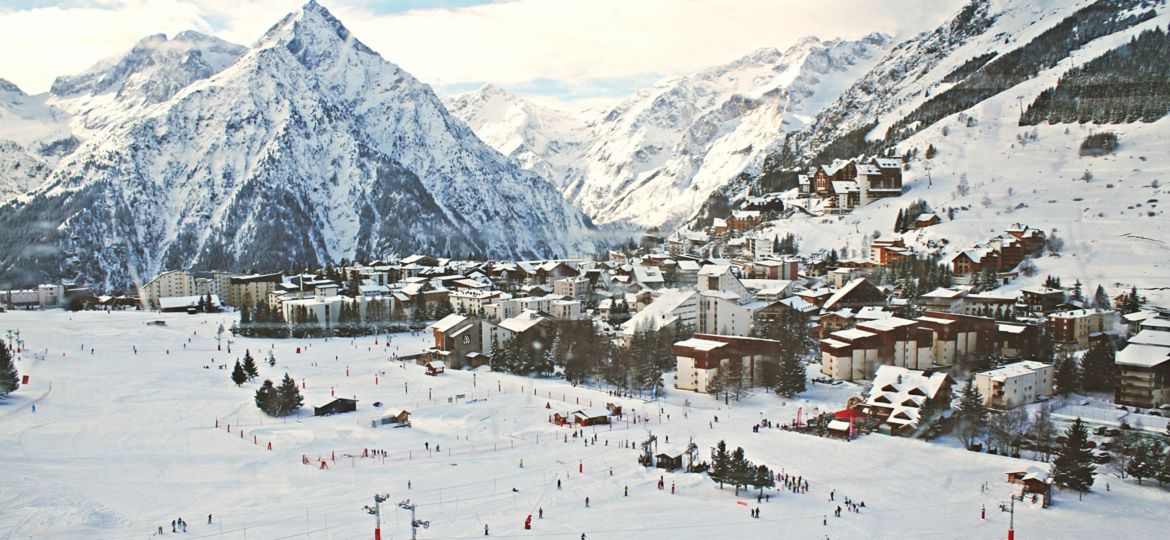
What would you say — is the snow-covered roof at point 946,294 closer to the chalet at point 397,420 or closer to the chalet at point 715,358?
the chalet at point 715,358

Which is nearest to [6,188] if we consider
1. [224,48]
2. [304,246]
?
[304,246]

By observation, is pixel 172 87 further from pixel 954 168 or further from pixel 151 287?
pixel 954 168

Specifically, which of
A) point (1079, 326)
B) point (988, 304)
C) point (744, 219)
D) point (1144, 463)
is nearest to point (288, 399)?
point (1144, 463)

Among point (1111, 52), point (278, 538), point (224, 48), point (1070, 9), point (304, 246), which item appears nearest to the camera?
point (278, 538)

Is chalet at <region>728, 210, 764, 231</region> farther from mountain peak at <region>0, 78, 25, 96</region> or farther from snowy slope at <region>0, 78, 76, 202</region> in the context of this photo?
mountain peak at <region>0, 78, 25, 96</region>

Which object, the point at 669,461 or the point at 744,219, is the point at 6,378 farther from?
the point at 744,219

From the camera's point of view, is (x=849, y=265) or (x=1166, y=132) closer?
(x=849, y=265)

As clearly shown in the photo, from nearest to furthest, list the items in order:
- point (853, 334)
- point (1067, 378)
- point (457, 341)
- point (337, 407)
→ point (337, 407) → point (1067, 378) → point (853, 334) → point (457, 341)
